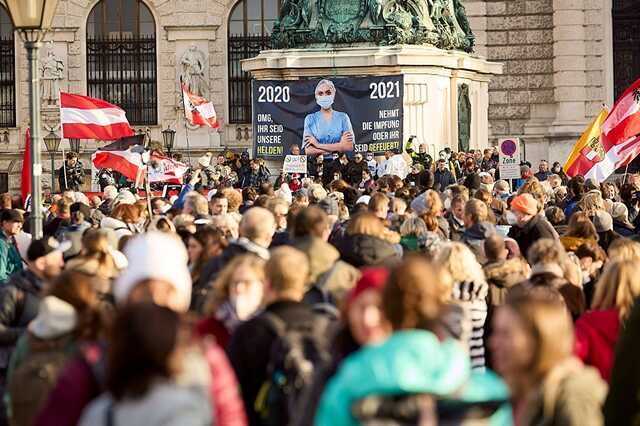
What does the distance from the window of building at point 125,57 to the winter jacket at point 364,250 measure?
3616 centimetres

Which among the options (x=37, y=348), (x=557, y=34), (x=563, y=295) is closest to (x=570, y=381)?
(x=37, y=348)

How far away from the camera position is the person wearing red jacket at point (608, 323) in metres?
9.02

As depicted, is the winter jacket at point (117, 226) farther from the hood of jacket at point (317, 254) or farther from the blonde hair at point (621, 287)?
the blonde hair at point (621, 287)

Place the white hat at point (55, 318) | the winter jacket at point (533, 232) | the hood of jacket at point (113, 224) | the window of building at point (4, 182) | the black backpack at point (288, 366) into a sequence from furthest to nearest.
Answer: the window of building at point (4, 182)
the hood of jacket at point (113, 224)
the winter jacket at point (533, 232)
the white hat at point (55, 318)
the black backpack at point (288, 366)

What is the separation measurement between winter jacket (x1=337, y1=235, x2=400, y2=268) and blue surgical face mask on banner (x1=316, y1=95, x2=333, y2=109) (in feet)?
55.4

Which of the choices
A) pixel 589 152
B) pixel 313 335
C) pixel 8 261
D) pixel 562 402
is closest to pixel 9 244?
pixel 8 261

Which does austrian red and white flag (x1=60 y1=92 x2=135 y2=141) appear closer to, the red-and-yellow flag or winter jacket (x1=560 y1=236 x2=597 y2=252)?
the red-and-yellow flag

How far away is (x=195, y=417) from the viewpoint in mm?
6250

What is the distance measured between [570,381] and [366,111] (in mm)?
22027

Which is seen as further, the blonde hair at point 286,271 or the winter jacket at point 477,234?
the winter jacket at point 477,234

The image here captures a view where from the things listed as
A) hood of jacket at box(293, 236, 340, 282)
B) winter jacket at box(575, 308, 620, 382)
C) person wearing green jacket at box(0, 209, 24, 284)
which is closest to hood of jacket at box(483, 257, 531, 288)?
hood of jacket at box(293, 236, 340, 282)

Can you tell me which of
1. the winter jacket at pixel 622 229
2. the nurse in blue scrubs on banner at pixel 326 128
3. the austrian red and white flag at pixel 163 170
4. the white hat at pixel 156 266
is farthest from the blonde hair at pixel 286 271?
the nurse in blue scrubs on banner at pixel 326 128

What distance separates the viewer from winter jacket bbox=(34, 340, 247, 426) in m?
6.59

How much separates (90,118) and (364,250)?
44.2 ft
